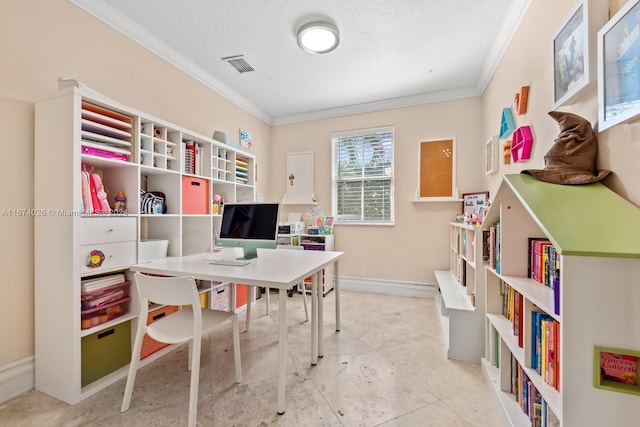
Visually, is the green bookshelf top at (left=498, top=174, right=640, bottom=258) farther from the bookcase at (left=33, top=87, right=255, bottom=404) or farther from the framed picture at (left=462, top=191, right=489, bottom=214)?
A: the bookcase at (left=33, top=87, right=255, bottom=404)

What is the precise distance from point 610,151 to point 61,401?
3.15 metres

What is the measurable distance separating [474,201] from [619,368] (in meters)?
2.55

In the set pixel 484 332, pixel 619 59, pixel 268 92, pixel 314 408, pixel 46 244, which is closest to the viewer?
pixel 619 59

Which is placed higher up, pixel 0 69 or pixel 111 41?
pixel 111 41

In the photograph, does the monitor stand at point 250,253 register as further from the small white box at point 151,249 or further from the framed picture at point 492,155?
the framed picture at point 492,155

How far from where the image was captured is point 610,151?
3.60 ft

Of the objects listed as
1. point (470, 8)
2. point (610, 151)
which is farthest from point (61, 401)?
point (470, 8)

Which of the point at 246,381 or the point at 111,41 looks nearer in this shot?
the point at 246,381

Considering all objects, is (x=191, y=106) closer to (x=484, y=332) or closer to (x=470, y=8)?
(x=470, y=8)

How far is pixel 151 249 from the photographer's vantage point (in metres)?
2.07

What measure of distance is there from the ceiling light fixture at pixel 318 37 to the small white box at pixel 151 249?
85.5 inches

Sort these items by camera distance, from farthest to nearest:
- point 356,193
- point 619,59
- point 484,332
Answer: point 356,193 → point 484,332 → point 619,59

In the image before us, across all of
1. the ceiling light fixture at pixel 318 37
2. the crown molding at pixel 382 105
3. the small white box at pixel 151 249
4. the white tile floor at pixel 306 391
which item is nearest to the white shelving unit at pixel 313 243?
the white tile floor at pixel 306 391

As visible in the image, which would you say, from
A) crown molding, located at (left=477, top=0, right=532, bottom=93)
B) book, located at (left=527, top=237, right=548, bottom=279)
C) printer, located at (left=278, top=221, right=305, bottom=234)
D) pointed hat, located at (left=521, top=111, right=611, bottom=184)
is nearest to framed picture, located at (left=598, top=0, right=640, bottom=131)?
pointed hat, located at (left=521, top=111, right=611, bottom=184)
